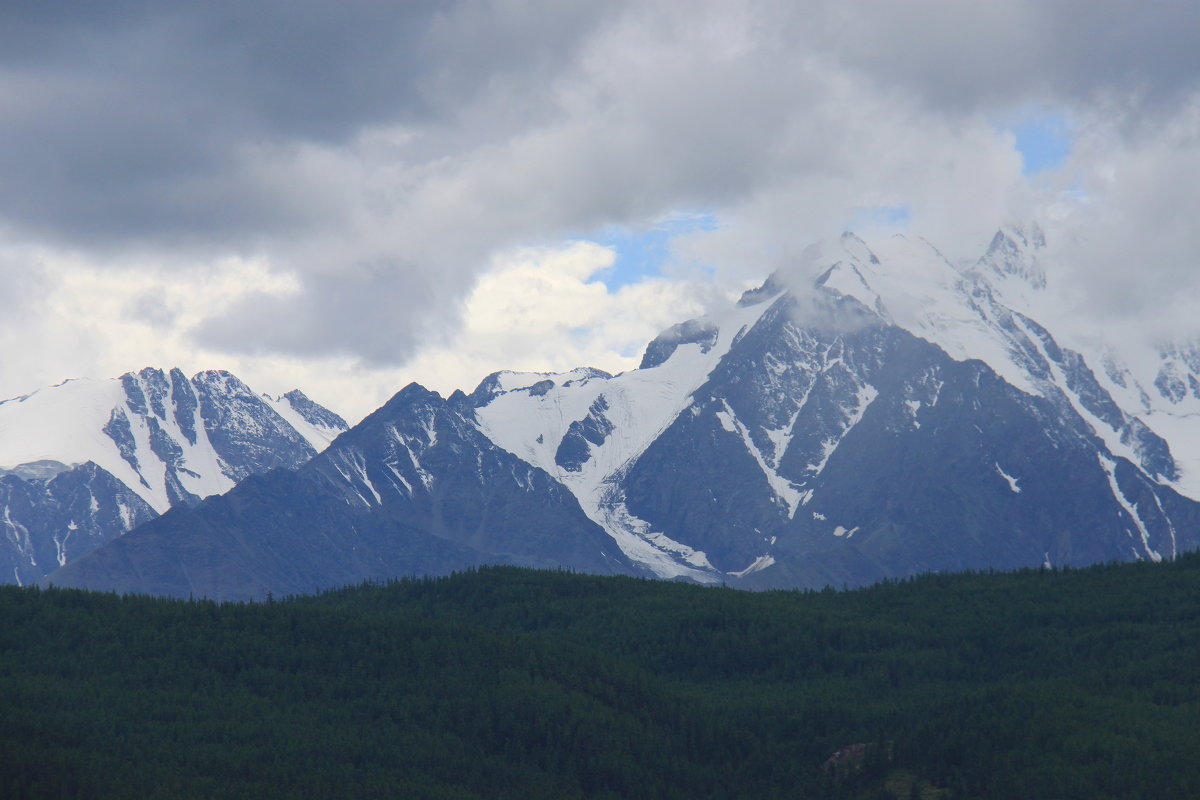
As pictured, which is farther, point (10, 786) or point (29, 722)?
point (29, 722)

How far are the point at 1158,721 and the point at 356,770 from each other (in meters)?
90.8

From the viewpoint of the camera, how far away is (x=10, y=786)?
17150cm

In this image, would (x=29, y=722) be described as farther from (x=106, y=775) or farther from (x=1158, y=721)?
(x=1158, y=721)

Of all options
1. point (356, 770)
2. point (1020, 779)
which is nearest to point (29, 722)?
point (356, 770)

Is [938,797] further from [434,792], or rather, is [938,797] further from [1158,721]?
[434,792]

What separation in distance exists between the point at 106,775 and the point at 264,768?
60.6 feet

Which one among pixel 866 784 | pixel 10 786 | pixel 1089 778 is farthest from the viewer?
pixel 866 784

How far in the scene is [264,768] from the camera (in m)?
191

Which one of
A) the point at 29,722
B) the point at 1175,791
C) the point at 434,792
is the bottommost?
the point at 1175,791

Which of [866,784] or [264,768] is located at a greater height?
[264,768]

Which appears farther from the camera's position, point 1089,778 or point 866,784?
point 866,784

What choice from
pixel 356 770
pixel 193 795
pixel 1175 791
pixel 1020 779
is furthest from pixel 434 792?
pixel 1175 791

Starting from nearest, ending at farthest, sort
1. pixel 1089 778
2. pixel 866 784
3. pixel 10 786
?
1. pixel 10 786
2. pixel 1089 778
3. pixel 866 784

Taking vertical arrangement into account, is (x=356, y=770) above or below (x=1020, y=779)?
above
